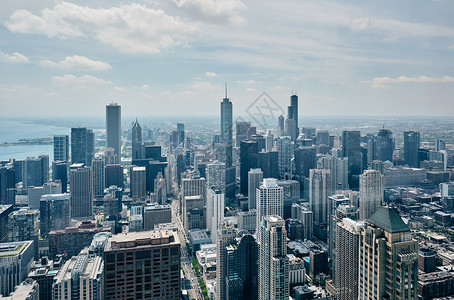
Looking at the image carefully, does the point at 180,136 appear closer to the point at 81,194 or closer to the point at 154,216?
the point at 81,194

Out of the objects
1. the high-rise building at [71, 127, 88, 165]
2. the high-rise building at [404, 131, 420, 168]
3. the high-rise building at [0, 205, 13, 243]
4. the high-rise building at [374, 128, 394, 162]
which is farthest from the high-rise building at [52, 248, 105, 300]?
the high-rise building at [71, 127, 88, 165]

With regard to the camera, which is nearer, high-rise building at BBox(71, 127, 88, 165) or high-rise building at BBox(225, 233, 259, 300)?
high-rise building at BBox(225, 233, 259, 300)

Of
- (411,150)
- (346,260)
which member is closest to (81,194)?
(346,260)

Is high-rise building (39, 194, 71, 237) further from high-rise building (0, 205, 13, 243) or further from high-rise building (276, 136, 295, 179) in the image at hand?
high-rise building (276, 136, 295, 179)

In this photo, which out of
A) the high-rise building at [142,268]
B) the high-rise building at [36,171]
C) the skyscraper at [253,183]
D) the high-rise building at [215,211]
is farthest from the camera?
the high-rise building at [36,171]

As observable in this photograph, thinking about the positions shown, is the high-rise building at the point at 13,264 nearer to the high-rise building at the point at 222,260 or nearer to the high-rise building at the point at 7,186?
the high-rise building at the point at 222,260

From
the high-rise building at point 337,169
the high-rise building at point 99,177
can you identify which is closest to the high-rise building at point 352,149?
the high-rise building at point 337,169
